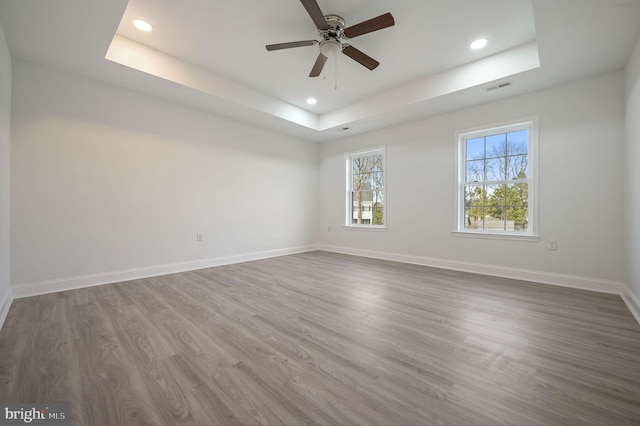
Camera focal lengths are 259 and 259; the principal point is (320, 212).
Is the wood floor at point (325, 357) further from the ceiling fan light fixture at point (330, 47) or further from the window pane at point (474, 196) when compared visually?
the ceiling fan light fixture at point (330, 47)

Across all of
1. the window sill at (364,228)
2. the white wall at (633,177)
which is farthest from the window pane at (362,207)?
the white wall at (633,177)

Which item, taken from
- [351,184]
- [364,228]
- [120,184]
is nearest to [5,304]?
[120,184]

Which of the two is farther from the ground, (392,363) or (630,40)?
(630,40)

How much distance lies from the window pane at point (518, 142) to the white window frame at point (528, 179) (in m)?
0.06

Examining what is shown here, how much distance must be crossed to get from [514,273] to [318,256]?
334 cm

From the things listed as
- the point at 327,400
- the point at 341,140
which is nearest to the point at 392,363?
the point at 327,400

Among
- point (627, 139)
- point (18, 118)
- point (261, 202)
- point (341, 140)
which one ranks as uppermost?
point (341, 140)

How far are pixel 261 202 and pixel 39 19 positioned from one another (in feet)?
11.6

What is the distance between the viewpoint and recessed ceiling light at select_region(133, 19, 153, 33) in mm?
2767

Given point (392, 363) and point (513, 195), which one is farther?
point (513, 195)

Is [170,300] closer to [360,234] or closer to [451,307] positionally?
[451,307]

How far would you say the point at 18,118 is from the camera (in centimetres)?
289

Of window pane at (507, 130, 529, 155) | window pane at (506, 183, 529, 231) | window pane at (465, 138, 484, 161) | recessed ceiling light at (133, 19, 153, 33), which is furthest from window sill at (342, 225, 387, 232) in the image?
recessed ceiling light at (133, 19, 153, 33)

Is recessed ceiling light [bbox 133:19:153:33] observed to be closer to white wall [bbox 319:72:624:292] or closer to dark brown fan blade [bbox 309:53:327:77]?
dark brown fan blade [bbox 309:53:327:77]
